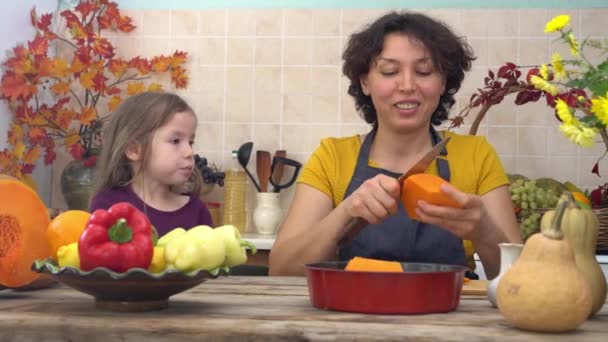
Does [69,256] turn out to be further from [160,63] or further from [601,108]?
[160,63]

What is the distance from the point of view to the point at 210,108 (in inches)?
125

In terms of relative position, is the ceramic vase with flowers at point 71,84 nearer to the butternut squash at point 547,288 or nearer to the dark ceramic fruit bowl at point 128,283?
the dark ceramic fruit bowl at point 128,283

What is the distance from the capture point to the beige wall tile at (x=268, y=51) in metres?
3.18

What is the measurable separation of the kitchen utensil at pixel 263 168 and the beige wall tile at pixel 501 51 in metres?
0.92

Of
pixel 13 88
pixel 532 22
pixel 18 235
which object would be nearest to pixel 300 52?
pixel 532 22

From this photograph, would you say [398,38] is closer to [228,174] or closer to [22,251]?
[22,251]

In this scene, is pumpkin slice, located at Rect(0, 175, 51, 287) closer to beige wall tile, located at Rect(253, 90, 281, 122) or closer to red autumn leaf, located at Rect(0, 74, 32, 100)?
red autumn leaf, located at Rect(0, 74, 32, 100)

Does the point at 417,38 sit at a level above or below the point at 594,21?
below

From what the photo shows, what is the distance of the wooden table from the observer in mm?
845

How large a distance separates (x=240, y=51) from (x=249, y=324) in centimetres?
241

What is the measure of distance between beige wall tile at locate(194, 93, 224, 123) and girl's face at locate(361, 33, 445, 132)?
1403 mm

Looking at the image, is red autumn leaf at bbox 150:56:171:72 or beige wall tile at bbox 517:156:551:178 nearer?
beige wall tile at bbox 517:156:551:178

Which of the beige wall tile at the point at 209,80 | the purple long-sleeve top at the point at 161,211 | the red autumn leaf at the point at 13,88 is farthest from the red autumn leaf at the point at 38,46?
the purple long-sleeve top at the point at 161,211

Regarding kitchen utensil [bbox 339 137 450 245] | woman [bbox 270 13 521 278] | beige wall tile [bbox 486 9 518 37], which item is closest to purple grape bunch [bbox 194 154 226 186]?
woman [bbox 270 13 521 278]
